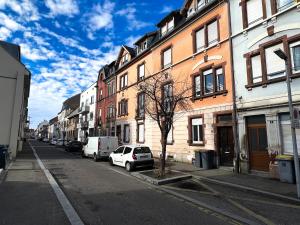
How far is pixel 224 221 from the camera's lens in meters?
6.28

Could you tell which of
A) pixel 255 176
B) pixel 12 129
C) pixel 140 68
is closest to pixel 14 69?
pixel 12 129

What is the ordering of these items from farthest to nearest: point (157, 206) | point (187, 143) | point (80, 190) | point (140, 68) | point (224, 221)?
point (140, 68), point (187, 143), point (80, 190), point (157, 206), point (224, 221)

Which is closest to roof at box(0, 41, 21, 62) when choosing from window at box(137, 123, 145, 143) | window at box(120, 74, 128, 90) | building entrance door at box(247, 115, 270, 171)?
window at box(120, 74, 128, 90)

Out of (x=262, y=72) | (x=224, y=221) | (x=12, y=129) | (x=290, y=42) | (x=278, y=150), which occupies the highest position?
(x=290, y=42)

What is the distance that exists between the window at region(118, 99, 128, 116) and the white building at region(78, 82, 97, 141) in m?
11.5

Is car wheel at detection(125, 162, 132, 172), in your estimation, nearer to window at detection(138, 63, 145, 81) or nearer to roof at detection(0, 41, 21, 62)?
window at detection(138, 63, 145, 81)

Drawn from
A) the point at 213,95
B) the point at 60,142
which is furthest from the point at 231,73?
the point at 60,142

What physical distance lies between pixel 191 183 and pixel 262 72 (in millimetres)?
6708

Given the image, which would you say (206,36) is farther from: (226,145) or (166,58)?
(226,145)

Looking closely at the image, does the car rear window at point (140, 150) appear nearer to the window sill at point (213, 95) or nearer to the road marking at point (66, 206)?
the window sill at point (213, 95)

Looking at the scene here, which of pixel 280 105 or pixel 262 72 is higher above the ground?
pixel 262 72

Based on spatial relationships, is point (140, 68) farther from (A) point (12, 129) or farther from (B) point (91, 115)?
(B) point (91, 115)

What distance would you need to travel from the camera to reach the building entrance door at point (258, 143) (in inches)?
504

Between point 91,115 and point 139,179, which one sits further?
point 91,115
